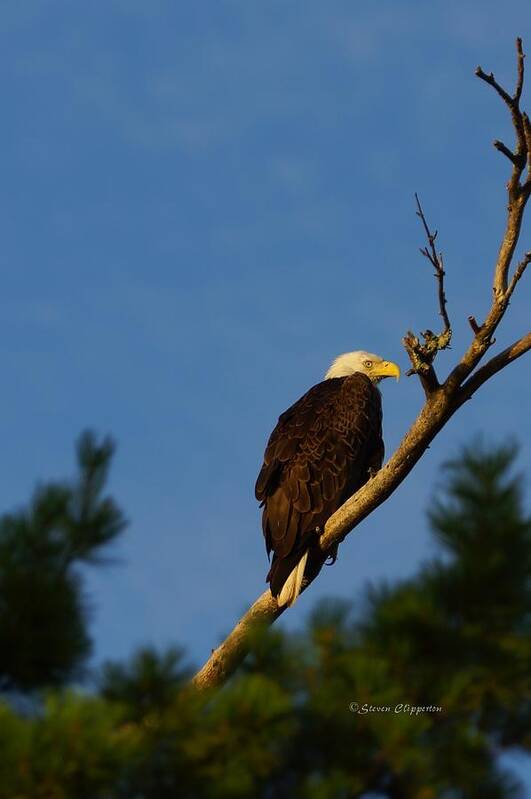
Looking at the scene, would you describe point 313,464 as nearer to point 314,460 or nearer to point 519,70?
point 314,460

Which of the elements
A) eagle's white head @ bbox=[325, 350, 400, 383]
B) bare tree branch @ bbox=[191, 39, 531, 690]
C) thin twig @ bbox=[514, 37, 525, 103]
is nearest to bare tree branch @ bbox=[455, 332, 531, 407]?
bare tree branch @ bbox=[191, 39, 531, 690]

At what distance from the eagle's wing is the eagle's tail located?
0.76 ft

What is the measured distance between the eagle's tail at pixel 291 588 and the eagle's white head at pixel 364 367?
2359mm

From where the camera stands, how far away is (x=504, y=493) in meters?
4.42

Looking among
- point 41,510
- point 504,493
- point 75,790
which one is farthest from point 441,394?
point 75,790

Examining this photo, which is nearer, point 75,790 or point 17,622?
point 75,790

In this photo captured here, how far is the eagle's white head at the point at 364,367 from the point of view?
11000mm

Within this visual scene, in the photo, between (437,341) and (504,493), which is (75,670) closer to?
(504,493)

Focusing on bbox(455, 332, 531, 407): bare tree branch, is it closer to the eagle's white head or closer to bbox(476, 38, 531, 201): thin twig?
bbox(476, 38, 531, 201): thin twig

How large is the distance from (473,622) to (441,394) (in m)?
3.50

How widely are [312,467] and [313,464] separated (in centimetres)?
3

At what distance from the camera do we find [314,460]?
31.8 ft

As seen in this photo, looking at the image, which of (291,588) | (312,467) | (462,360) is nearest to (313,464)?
(312,467)

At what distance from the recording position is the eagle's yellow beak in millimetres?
10961
